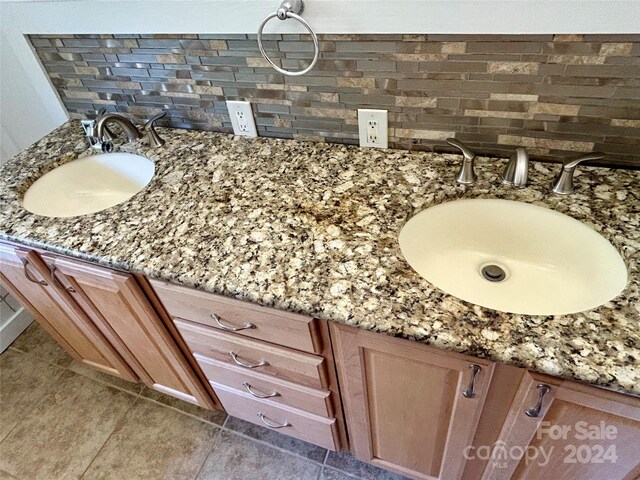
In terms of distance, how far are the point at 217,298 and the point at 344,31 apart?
669 mm

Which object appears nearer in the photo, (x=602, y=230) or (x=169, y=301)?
(x=602, y=230)

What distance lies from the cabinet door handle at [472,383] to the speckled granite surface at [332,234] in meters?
0.08

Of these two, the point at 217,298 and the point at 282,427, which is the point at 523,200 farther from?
the point at 282,427

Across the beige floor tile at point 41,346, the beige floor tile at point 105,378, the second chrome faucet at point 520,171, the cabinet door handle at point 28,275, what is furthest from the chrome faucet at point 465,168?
the beige floor tile at point 41,346

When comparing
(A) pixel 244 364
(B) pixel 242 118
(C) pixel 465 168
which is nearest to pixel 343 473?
(A) pixel 244 364

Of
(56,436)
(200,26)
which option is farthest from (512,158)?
(56,436)

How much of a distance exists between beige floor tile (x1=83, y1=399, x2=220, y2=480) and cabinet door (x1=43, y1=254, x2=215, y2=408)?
16 centimetres

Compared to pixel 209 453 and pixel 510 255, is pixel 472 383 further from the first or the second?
pixel 209 453

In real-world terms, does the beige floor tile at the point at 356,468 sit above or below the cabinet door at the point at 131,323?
below

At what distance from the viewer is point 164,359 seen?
4.09 feet

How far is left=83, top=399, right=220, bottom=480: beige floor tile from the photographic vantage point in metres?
1.40

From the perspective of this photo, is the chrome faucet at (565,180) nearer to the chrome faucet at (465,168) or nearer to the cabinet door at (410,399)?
the chrome faucet at (465,168)

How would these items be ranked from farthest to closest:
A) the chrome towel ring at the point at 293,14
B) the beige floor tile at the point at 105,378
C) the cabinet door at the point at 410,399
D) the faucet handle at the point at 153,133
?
1. the beige floor tile at the point at 105,378
2. the faucet handle at the point at 153,133
3. the chrome towel ring at the point at 293,14
4. the cabinet door at the point at 410,399

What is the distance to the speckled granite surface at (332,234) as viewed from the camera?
2.20 ft
